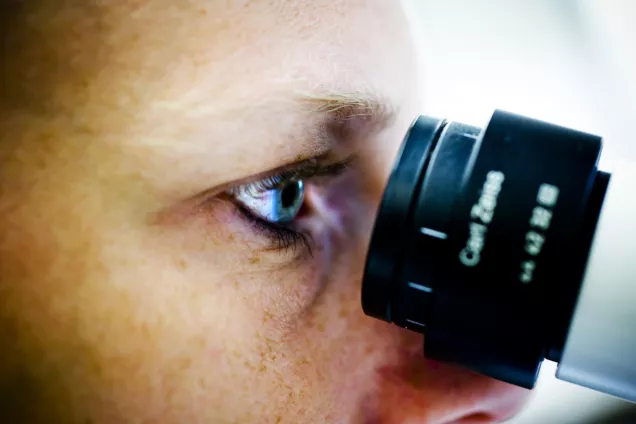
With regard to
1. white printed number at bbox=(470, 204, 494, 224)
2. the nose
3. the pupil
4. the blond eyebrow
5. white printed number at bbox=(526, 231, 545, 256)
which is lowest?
the nose

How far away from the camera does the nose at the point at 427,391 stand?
0.52 meters

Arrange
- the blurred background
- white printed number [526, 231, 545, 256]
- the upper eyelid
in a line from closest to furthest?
white printed number [526, 231, 545, 256]
the upper eyelid
the blurred background

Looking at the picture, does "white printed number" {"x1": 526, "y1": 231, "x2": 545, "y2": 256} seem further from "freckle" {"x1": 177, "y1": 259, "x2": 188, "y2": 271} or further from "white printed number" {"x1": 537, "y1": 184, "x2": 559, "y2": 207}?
"freckle" {"x1": 177, "y1": 259, "x2": 188, "y2": 271}

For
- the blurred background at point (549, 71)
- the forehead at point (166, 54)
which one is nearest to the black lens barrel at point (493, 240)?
the forehead at point (166, 54)

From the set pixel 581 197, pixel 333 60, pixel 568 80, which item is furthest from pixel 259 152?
pixel 568 80

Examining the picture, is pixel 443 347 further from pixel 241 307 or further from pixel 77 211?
pixel 77 211

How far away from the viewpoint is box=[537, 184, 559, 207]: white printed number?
15.1 inches

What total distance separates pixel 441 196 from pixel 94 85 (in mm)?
225

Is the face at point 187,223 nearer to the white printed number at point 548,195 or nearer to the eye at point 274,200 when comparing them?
the eye at point 274,200

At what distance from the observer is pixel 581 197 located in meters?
0.38

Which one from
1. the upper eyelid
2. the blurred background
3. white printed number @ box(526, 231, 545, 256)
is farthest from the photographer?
the blurred background

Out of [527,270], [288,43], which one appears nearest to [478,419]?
[527,270]

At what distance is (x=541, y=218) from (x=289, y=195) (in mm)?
238

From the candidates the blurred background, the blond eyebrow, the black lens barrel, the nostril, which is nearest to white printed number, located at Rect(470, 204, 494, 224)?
the black lens barrel
